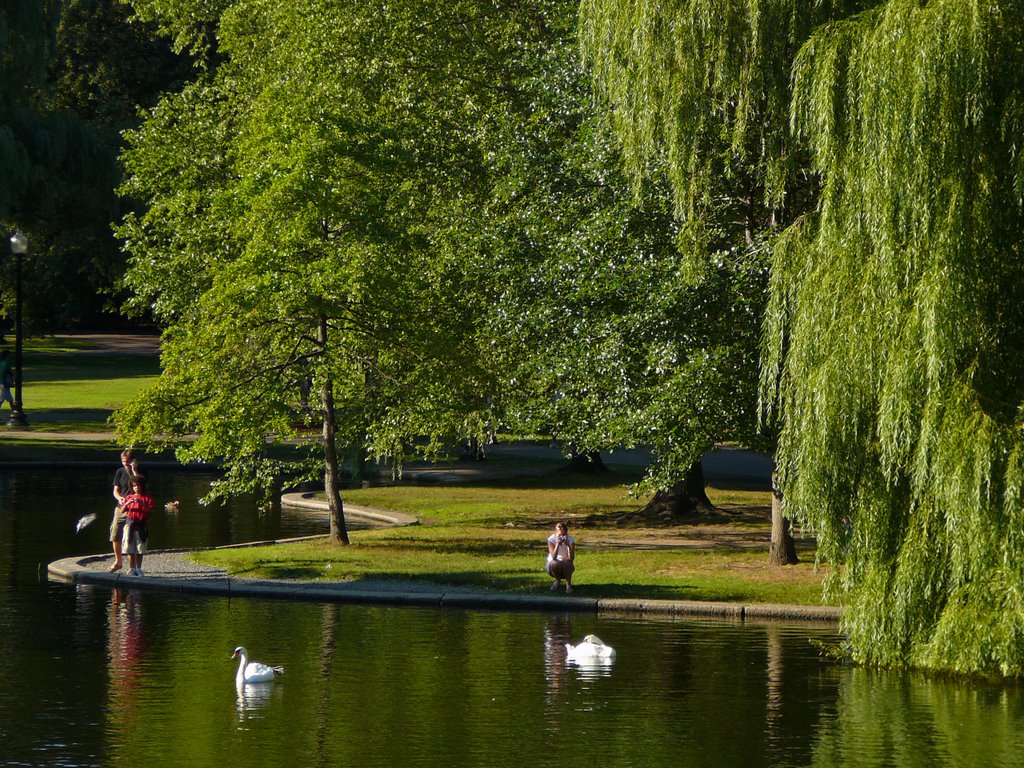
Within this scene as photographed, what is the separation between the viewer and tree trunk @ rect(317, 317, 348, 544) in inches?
1005

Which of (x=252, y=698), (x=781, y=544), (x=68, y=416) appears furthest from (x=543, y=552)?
(x=68, y=416)

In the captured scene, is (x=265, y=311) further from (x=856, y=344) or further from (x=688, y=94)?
(x=856, y=344)

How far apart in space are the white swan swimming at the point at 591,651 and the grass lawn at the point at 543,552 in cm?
444

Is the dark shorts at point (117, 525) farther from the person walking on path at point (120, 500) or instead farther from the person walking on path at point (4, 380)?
the person walking on path at point (4, 380)

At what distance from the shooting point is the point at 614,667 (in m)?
16.3

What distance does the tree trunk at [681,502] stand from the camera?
30.7 metres

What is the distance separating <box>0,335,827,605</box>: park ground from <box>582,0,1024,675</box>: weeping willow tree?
4.36 m

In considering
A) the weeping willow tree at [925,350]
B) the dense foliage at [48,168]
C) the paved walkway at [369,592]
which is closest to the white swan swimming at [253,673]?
the paved walkway at [369,592]

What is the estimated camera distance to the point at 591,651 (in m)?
16.4

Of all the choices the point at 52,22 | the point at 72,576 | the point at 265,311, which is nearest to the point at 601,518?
the point at 265,311

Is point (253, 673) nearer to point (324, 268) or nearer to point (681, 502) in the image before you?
point (324, 268)

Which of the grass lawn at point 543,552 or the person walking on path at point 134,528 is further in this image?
the person walking on path at point 134,528

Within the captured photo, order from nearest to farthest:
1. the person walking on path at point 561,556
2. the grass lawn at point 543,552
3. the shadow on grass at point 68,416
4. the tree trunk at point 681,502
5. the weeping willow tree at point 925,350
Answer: the weeping willow tree at point 925,350 < the person walking on path at point 561,556 < the grass lawn at point 543,552 < the tree trunk at point 681,502 < the shadow on grass at point 68,416

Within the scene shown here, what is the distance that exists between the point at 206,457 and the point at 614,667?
10056mm
